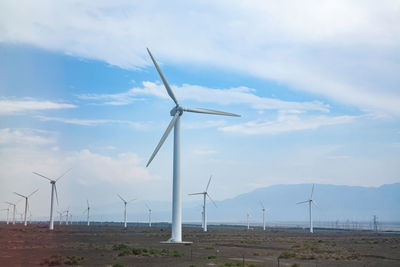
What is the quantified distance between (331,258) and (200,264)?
22576 millimetres

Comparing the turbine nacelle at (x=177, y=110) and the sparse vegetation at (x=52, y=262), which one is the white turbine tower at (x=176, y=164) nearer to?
the turbine nacelle at (x=177, y=110)

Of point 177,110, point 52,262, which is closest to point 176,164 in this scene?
point 177,110

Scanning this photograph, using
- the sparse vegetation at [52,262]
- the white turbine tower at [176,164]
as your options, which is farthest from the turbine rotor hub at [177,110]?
the sparse vegetation at [52,262]

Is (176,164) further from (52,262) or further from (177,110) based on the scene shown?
(52,262)

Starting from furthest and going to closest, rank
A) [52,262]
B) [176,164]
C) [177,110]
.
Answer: [177,110]
[176,164]
[52,262]

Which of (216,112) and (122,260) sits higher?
(216,112)

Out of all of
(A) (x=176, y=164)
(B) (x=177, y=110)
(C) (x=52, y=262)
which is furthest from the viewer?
(B) (x=177, y=110)

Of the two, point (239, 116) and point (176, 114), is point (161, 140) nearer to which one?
point (176, 114)

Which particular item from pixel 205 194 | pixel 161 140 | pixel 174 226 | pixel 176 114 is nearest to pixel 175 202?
pixel 174 226

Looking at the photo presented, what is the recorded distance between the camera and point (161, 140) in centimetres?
7312

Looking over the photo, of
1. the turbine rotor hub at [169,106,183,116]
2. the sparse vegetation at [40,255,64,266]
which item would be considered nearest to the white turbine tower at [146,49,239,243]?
the turbine rotor hub at [169,106,183,116]

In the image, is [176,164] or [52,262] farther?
[176,164]

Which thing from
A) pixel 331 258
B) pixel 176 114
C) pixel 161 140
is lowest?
pixel 331 258

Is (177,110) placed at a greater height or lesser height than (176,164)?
greater
